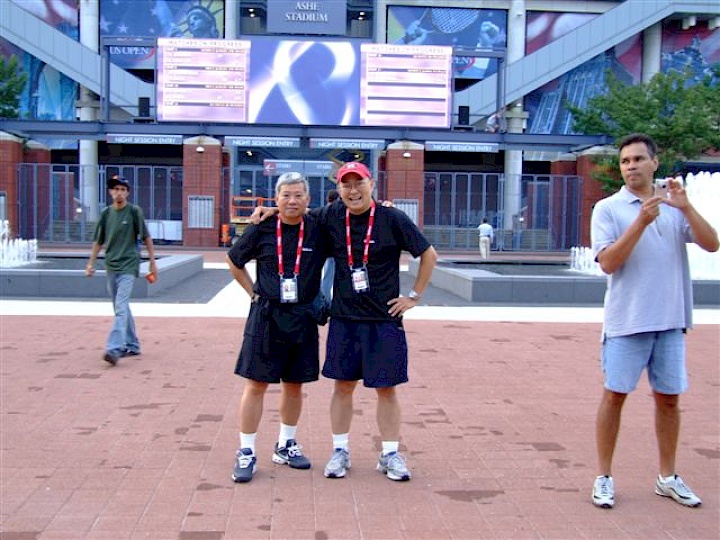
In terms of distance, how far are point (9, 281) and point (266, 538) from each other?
1158cm

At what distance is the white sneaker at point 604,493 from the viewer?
4.62 meters

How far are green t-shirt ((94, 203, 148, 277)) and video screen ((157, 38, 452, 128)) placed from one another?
82.2 ft

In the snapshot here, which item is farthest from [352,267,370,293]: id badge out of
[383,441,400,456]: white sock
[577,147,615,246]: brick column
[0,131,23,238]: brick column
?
[0,131,23,238]: brick column

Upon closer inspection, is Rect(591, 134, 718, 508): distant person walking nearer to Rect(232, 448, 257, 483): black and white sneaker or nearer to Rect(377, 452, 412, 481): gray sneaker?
Rect(377, 452, 412, 481): gray sneaker

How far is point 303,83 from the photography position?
111 ft

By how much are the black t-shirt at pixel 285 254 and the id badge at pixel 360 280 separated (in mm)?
269

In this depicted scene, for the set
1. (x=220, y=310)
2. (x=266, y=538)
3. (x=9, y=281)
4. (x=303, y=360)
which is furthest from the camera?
(x=9, y=281)

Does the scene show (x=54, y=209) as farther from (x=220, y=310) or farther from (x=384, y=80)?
(x=220, y=310)

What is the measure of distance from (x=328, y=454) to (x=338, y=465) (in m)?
0.56

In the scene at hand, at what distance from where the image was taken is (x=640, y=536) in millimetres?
4254

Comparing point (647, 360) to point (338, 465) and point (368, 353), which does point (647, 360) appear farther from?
point (338, 465)

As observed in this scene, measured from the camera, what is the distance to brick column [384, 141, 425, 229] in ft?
109

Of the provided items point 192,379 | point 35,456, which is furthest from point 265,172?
point 35,456

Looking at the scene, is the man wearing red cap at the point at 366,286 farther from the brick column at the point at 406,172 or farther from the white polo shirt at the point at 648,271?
the brick column at the point at 406,172
